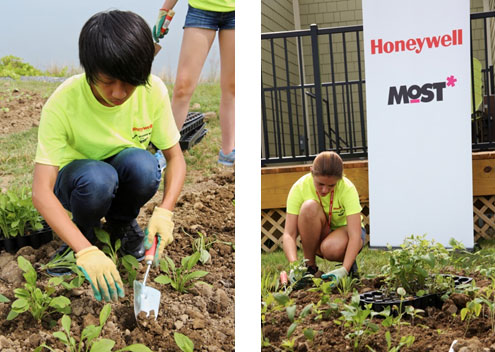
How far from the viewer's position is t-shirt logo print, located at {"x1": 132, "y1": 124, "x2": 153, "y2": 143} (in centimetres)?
188

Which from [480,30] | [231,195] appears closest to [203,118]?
[231,195]

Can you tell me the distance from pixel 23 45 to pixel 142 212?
765mm

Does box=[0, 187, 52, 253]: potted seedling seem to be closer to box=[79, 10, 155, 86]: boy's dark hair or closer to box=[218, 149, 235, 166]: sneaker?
box=[79, 10, 155, 86]: boy's dark hair

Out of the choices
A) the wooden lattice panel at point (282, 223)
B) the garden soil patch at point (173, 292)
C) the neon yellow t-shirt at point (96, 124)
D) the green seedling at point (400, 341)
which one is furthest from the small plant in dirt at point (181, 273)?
the wooden lattice panel at point (282, 223)

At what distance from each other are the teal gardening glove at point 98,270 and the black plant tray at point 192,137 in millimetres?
646

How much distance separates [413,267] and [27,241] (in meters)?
1.42

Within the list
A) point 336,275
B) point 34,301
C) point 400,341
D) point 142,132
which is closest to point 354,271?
point 336,275

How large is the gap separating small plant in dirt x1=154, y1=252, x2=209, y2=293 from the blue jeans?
0.24 metres

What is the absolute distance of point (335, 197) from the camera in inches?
94.4

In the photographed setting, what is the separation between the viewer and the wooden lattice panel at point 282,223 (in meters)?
3.00

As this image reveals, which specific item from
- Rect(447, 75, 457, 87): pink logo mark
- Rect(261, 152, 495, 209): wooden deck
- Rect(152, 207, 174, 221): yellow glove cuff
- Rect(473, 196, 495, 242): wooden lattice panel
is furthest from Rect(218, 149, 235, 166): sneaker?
Rect(473, 196, 495, 242): wooden lattice panel

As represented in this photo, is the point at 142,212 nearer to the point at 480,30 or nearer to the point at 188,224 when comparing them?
the point at 188,224

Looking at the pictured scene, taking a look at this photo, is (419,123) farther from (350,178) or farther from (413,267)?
(413,267)

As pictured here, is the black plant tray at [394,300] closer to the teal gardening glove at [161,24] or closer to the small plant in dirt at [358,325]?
the small plant in dirt at [358,325]
